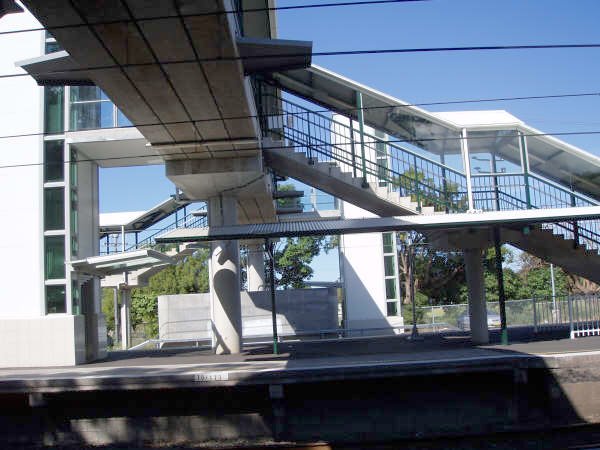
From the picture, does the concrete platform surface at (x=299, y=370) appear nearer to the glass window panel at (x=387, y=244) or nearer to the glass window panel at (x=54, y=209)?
the glass window panel at (x=54, y=209)

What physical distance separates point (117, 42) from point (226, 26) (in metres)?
1.78

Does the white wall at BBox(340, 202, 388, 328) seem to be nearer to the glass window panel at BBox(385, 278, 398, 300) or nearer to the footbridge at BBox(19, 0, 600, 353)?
the glass window panel at BBox(385, 278, 398, 300)

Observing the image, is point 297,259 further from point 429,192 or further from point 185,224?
point 429,192

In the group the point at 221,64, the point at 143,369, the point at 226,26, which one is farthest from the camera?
the point at 143,369

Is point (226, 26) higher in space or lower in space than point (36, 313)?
higher

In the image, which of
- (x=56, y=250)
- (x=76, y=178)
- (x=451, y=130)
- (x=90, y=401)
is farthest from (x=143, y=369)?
(x=451, y=130)

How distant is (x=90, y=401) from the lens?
438 inches

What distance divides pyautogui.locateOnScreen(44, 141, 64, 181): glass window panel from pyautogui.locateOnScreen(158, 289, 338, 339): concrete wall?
8.98 meters

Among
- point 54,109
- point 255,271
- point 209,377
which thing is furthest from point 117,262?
point 255,271

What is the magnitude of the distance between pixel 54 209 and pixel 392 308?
60.2 feet

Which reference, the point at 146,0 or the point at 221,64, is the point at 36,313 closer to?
→ the point at 221,64

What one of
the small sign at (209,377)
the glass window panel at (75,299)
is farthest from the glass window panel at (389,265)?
the small sign at (209,377)

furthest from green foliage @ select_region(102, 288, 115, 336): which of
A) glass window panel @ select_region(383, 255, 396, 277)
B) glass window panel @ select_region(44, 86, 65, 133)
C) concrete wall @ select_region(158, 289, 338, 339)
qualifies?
glass window panel @ select_region(44, 86, 65, 133)

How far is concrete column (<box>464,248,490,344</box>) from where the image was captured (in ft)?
48.8
